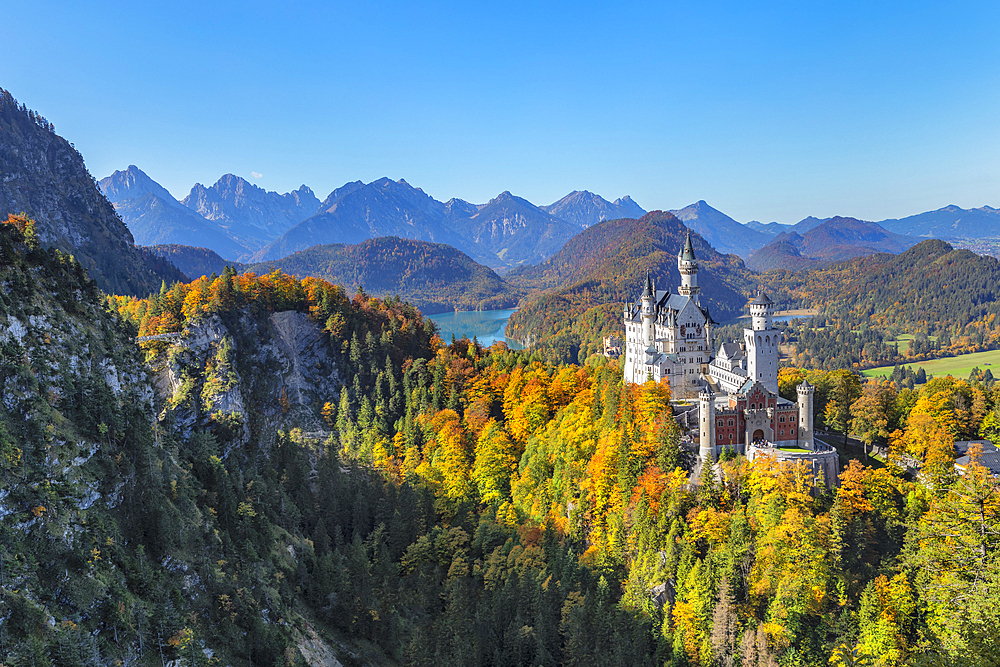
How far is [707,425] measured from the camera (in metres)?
48.2

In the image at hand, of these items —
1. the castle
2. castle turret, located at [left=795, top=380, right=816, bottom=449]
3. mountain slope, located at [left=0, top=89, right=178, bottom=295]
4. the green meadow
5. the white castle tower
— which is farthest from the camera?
the green meadow

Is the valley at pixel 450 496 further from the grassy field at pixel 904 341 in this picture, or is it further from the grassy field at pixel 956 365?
the grassy field at pixel 904 341

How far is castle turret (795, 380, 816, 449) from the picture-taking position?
48.4 meters

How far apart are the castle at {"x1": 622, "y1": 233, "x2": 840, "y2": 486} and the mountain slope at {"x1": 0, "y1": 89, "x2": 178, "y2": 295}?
97605 millimetres

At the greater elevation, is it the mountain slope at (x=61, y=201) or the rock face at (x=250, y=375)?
the mountain slope at (x=61, y=201)

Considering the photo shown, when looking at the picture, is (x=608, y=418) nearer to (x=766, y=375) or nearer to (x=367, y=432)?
(x=766, y=375)

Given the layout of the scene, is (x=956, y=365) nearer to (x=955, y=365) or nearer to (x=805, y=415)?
(x=955, y=365)

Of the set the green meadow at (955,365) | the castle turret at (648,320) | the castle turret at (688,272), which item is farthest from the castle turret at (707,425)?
the green meadow at (955,365)

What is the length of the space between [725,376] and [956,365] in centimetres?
12019

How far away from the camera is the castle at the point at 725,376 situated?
4819 centimetres

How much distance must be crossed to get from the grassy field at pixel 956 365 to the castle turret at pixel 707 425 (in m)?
109

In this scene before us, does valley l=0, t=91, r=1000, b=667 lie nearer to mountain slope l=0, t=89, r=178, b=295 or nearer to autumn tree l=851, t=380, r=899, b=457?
autumn tree l=851, t=380, r=899, b=457

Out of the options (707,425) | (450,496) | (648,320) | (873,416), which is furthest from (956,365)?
(450,496)

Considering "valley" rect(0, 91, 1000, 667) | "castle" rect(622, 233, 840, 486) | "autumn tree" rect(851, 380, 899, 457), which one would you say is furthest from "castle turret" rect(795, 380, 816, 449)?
"autumn tree" rect(851, 380, 899, 457)
